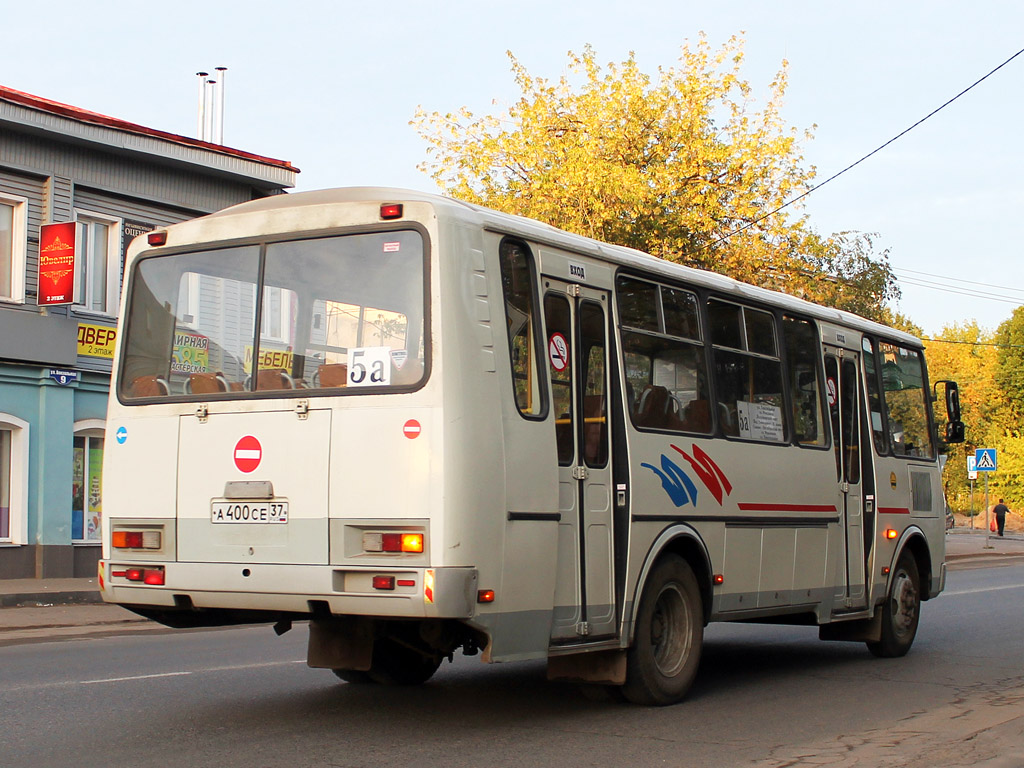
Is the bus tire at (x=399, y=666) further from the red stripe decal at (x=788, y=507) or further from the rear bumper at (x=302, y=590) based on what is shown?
the red stripe decal at (x=788, y=507)

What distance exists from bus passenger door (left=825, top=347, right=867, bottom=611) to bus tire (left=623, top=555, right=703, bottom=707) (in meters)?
2.54

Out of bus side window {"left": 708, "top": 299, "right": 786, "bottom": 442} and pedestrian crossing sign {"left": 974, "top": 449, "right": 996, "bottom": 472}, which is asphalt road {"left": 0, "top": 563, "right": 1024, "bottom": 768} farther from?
pedestrian crossing sign {"left": 974, "top": 449, "right": 996, "bottom": 472}

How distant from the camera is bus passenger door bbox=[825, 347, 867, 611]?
11.4 meters

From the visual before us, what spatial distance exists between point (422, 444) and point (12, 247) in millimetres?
17067

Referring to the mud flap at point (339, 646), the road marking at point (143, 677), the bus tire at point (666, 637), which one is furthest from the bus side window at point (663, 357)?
the road marking at point (143, 677)

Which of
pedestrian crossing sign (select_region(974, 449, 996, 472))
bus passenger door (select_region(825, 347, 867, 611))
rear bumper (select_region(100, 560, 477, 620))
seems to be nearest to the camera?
rear bumper (select_region(100, 560, 477, 620))

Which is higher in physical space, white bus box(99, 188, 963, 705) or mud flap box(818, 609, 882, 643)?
white bus box(99, 188, 963, 705)

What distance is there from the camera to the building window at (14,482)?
2194 cm

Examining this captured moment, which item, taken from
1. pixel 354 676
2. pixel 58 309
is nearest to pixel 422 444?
pixel 354 676

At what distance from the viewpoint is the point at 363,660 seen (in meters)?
8.04

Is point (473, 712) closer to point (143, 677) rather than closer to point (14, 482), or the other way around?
point (143, 677)

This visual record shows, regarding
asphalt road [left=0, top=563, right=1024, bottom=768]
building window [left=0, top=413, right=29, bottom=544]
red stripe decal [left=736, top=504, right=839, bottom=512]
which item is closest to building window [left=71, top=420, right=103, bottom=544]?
building window [left=0, top=413, right=29, bottom=544]

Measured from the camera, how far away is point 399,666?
955 cm

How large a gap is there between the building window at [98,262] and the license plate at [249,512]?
1640cm
